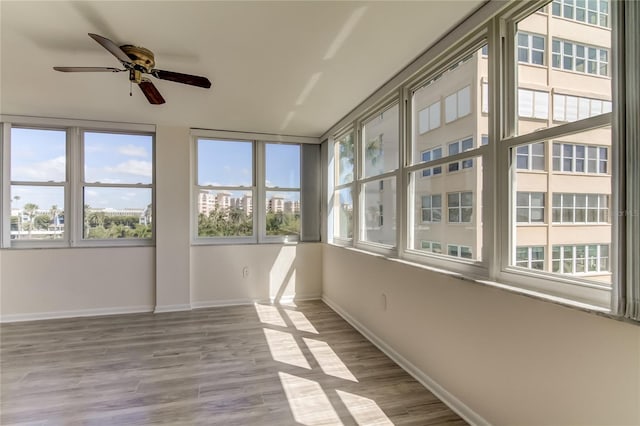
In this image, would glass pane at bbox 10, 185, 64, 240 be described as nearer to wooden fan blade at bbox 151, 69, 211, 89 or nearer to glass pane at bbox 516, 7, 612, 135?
wooden fan blade at bbox 151, 69, 211, 89

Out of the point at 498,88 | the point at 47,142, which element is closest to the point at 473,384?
the point at 498,88

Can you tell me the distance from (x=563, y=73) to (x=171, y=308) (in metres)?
4.77

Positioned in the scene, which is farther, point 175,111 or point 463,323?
point 175,111

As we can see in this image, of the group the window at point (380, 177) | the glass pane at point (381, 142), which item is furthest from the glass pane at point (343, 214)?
the glass pane at point (381, 142)

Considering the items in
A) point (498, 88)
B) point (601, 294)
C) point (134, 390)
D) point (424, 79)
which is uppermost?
point (424, 79)

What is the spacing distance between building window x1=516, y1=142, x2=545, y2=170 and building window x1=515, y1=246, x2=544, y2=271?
452mm

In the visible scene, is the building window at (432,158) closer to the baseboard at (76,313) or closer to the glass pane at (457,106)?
the glass pane at (457,106)

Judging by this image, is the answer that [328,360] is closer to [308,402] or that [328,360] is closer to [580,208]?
[308,402]

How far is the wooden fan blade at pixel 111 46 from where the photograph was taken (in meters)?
1.81

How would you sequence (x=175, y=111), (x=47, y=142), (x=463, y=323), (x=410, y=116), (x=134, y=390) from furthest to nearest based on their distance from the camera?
(x=47, y=142)
(x=175, y=111)
(x=410, y=116)
(x=134, y=390)
(x=463, y=323)

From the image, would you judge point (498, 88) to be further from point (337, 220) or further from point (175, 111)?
point (175, 111)

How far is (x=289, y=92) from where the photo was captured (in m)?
3.18

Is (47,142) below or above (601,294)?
above

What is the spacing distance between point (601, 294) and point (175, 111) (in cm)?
416
